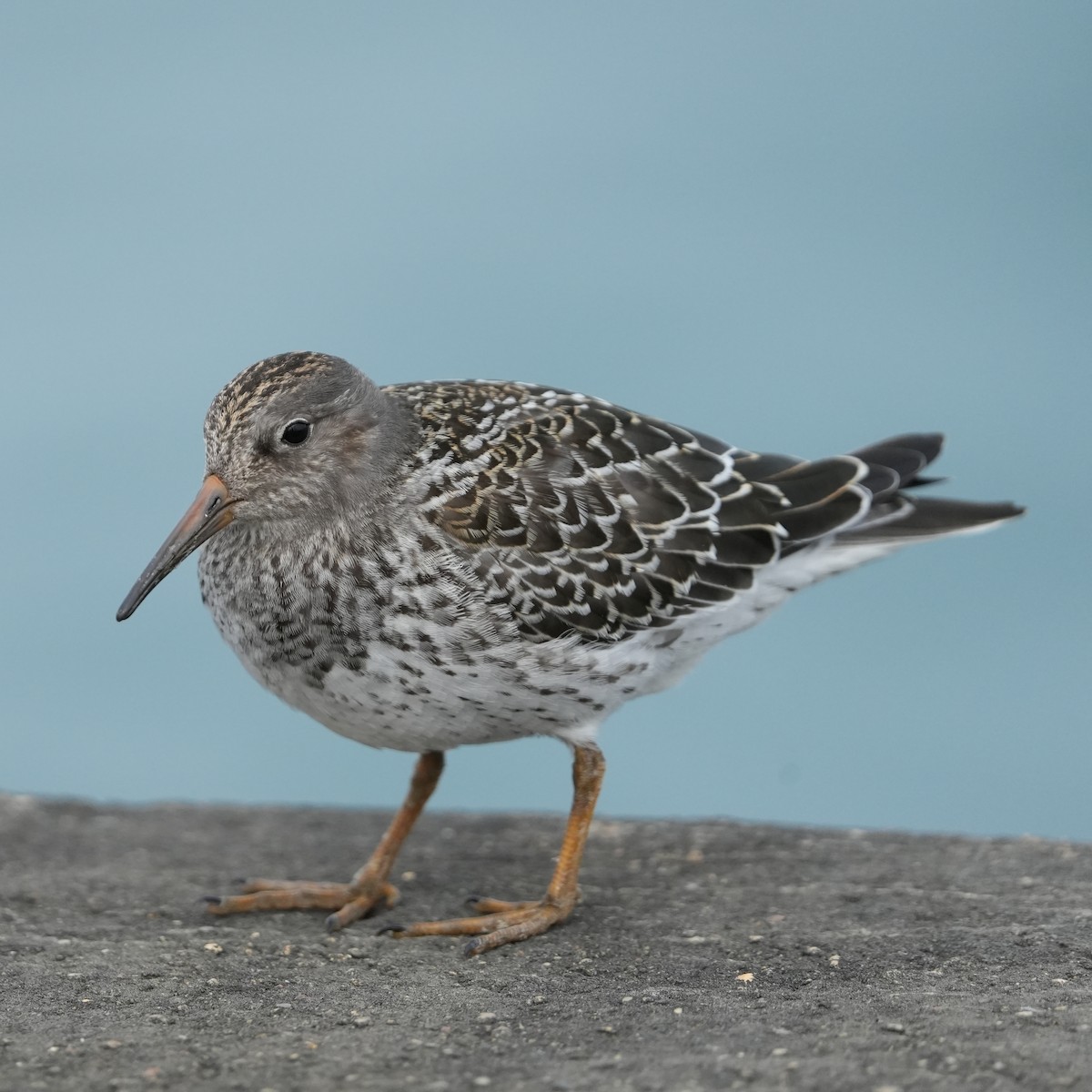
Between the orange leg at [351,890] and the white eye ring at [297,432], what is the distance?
224 centimetres

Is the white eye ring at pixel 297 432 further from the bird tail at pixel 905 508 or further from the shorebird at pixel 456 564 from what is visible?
the bird tail at pixel 905 508

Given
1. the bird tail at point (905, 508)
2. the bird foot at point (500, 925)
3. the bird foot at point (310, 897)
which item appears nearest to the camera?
the bird foot at point (500, 925)

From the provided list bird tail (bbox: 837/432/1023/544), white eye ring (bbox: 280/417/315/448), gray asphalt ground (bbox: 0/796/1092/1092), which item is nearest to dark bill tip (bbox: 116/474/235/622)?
white eye ring (bbox: 280/417/315/448)

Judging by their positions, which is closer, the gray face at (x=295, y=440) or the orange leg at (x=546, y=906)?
the gray face at (x=295, y=440)

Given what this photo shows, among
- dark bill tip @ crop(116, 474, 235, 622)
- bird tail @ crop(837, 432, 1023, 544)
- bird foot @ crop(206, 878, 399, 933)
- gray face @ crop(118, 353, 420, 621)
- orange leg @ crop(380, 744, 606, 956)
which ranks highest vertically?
bird tail @ crop(837, 432, 1023, 544)

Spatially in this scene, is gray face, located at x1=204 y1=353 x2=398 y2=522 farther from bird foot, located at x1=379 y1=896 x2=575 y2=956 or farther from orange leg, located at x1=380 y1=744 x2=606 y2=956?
bird foot, located at x1=379 y1=896 x2=575 y2=956

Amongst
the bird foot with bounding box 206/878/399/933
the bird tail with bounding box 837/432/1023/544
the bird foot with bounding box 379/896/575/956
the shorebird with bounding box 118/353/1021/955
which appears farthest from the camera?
the bird tail with bounding box 837/432/1023/544

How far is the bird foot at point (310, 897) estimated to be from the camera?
325 inches

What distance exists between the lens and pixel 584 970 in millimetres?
7230

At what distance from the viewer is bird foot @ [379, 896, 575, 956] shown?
7.71 metres

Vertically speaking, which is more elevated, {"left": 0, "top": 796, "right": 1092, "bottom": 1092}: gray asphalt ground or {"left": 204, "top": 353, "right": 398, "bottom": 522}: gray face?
{"left": 204, "top": 353, "right": 398, "bottom": 522}: gray face

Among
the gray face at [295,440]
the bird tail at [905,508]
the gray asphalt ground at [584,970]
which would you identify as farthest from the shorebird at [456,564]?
the bird tail at [905,508]

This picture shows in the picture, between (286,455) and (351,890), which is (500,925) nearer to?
(351,890)

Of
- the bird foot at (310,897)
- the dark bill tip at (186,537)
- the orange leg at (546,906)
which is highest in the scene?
the dark bill tip at (186,537)
